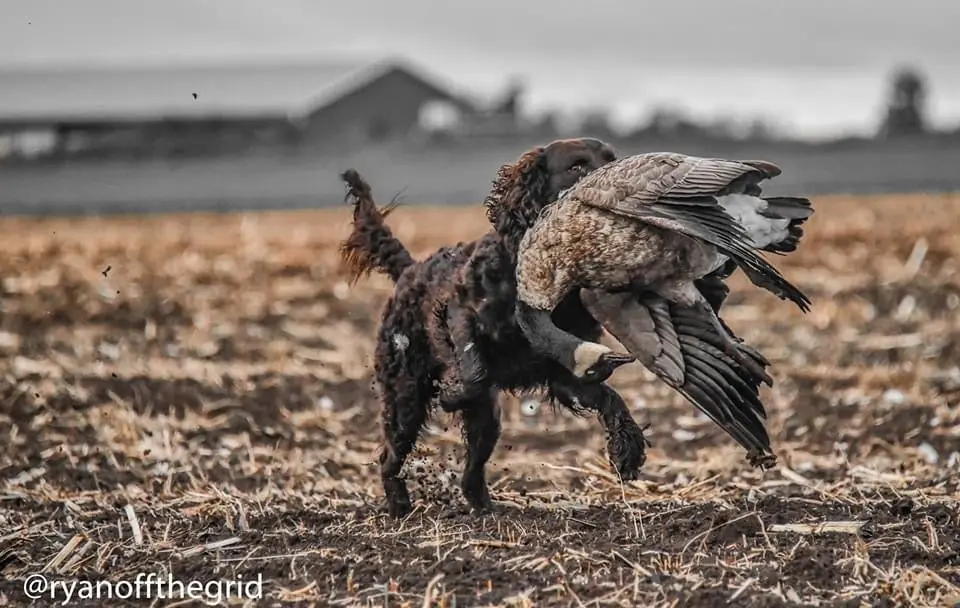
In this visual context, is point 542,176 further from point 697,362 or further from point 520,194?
point 697,362

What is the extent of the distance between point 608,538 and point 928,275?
387 inches

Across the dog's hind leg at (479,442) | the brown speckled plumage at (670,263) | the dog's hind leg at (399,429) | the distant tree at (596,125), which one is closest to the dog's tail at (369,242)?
the dog's hind leg at (399,429)

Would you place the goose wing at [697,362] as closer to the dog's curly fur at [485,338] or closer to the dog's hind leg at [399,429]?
the dog's curly fur at [485,338]

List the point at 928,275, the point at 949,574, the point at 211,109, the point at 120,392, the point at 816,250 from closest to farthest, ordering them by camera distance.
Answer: the point at 949,574
the point at 120,392
the point at 928,275
the point at 816,250
the point at 211,109

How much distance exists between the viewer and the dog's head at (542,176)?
5.50 m

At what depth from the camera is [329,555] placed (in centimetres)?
547

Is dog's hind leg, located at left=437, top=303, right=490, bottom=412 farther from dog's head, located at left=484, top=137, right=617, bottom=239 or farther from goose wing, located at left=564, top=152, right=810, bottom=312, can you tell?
goose wing, located at left=564, top=152, right=810, bottom=312

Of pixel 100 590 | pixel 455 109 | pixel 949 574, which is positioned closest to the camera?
pixel 949 574

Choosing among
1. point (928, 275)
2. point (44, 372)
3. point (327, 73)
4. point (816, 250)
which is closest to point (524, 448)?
point (44, 372)

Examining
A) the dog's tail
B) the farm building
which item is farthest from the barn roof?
the dog's tail

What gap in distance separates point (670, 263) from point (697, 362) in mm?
423

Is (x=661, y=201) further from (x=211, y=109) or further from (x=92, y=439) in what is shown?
(x=211, y=109)

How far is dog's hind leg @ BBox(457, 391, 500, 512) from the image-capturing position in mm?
5906

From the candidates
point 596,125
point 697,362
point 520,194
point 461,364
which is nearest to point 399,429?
point 461,364
